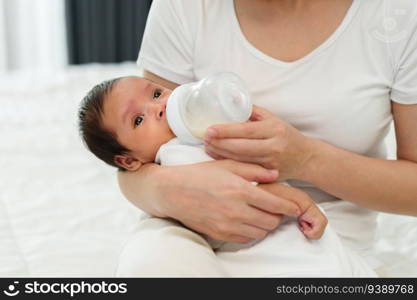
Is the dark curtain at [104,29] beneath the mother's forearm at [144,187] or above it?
beneath

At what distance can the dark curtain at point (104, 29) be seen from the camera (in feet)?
11.8

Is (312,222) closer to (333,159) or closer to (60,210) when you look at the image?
(333,159)

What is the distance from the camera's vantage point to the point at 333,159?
45.8 inches

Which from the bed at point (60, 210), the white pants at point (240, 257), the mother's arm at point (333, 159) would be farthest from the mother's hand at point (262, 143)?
the bed at point (60, 210)

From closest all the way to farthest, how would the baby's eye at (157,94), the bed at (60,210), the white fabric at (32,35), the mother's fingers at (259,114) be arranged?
the mother's fingers at (259,114)
the baby's eye at (157,94)
the bed at (60,210)
the white fabric at (32,35)

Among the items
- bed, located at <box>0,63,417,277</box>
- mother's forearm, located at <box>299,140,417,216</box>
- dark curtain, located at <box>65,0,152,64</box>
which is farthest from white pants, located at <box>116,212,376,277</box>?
dark curtain, located at <box>65,0,152,64</box>

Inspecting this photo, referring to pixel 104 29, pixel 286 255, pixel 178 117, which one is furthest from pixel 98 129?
pixel 104 29

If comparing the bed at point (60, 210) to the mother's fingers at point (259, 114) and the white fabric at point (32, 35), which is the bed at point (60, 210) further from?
the white fabric at point (32, 35)

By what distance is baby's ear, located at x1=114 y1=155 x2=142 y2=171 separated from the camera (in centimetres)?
123

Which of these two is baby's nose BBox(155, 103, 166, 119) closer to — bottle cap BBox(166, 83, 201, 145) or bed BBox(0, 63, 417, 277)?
bottle cap BBox(166, 83, 201, 145)

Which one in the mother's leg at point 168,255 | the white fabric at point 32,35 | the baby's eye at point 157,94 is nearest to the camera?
the mother's leg at point 168,255

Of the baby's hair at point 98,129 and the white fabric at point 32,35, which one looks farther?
the white fabric at point 32,35

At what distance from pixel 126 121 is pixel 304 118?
338mm

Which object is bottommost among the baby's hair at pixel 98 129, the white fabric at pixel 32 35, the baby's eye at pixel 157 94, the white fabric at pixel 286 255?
the white fabric at pixel 32 35
